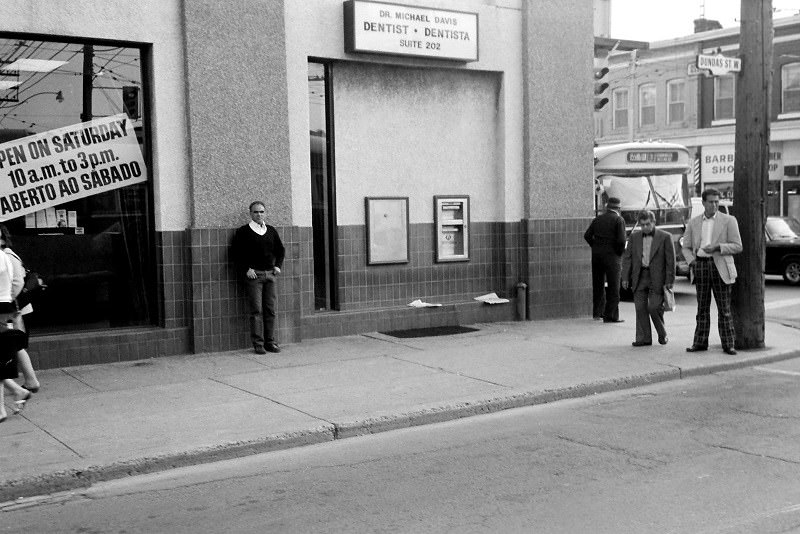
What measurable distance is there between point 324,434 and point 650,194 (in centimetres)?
1348

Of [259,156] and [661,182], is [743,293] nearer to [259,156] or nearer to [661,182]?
[259,156]

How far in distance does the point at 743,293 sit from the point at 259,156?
652 cm

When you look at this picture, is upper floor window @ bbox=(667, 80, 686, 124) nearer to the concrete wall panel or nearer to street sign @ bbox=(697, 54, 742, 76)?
street sign @ bbox=(697, 54, 742, 76)

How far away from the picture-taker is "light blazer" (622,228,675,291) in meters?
12.0

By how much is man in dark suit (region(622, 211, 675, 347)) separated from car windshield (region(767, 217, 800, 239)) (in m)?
11.8

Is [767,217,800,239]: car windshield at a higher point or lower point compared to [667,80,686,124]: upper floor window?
lower

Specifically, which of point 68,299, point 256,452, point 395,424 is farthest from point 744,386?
point 68,299

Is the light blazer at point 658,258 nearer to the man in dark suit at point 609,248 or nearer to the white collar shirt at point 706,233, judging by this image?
the white collar shirt at point 706,233

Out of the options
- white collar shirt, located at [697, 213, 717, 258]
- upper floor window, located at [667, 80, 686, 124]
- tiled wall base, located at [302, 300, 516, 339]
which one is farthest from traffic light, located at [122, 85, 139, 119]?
upper floor window, located at [667, 80, 686, 124]

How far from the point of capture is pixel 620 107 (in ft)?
140

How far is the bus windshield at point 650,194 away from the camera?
63.7 feet

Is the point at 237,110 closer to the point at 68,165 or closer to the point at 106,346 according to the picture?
the point at 68,165

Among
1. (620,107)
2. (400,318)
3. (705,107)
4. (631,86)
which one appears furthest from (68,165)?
(620,107)

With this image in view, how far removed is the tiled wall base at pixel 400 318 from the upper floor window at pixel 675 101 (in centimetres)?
2923
